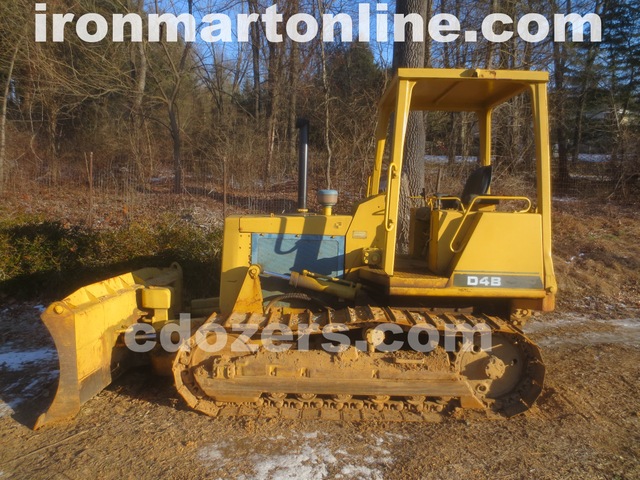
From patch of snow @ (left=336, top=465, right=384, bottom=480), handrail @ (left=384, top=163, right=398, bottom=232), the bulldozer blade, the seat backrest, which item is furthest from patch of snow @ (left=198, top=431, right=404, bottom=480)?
the seat backrest

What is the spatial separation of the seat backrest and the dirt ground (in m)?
1.93

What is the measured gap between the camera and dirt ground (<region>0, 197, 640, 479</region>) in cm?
326

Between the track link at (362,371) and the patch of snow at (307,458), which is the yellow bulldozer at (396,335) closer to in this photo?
the track link at (362,371)

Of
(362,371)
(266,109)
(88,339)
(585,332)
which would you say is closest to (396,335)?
(362,371)

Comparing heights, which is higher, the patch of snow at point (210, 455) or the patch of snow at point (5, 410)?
the patch of snow at point (5, 410)

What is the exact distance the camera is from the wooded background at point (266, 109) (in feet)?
42.1

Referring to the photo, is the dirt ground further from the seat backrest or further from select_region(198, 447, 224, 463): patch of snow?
the seat backrest

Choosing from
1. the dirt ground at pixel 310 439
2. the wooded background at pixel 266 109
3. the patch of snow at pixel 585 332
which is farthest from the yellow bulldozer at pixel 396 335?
the wooded background at pixel 266 109

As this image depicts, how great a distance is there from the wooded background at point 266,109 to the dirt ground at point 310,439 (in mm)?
6673

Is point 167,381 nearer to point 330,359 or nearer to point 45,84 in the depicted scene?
point 330,359

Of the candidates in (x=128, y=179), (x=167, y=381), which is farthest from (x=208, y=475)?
(x=128, y=179)

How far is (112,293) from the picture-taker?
4.57m

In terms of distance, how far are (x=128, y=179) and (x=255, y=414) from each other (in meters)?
9.21

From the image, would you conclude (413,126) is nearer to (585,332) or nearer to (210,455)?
(585,332)
